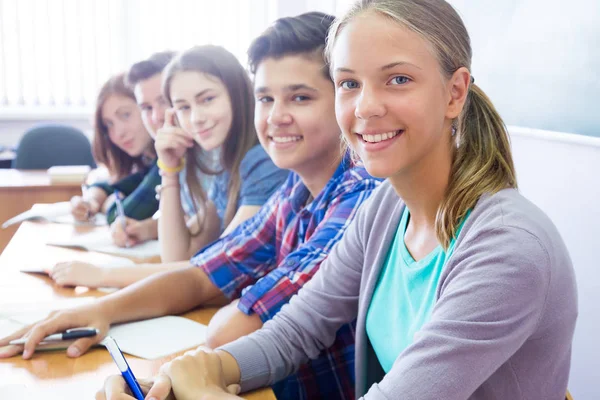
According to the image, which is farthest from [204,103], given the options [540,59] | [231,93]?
[540,59]

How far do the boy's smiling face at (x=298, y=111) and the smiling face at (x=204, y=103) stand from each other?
515 mm

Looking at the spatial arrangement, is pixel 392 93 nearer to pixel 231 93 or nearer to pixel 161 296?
pixel 161 296

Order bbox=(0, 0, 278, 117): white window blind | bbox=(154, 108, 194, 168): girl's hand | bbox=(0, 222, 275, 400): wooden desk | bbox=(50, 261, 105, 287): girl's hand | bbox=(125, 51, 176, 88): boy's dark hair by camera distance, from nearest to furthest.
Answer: bbox=(0, 222, 275, 400): wooden desk → bbox=(50, 261, 105, 287): girl's hand → bbox=(154, 108, 194, 168): girl's hand → bbox=(125, 51, 176, 88): boy's dark hair → bbox=(0, 0, 278, 117): white window blind

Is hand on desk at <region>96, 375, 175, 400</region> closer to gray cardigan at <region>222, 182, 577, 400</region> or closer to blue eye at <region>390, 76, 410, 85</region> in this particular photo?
gray cardigan at <region>222, 182, 577, 400</region>

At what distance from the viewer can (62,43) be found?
16.4 feet

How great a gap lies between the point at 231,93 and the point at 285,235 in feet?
2.02

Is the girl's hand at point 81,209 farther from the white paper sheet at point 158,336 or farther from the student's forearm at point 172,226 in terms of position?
the white paper sheet at point 158,336

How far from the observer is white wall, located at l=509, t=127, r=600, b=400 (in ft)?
4.61

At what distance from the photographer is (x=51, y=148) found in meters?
3.84

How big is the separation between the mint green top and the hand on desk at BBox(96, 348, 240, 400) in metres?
0.25

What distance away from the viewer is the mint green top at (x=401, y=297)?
93 cm

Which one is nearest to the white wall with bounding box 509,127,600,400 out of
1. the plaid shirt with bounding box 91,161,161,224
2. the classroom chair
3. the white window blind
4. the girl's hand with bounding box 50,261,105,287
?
the girl's hand with bounding box 50,261,105,287

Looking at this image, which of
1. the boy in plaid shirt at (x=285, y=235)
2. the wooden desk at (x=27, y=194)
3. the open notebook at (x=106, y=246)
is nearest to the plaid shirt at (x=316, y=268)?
the boy in plaid shirt at (x=285, y=235)

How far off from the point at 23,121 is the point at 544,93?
440 cm
